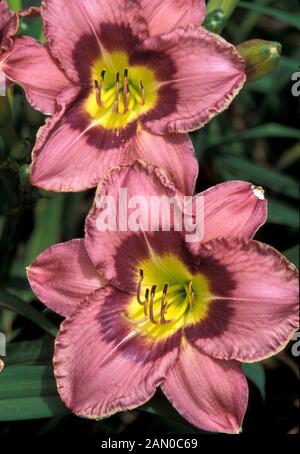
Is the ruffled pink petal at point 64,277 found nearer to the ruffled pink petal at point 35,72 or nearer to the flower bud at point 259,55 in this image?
Result: the ruffled pink petal at point 35,72

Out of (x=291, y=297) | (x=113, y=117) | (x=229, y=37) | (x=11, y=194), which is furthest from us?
(x=229, y=37)

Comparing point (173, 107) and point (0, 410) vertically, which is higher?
point (173, 107)

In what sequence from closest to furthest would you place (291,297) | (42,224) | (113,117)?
1. (291,297)
2. (113,117)
3. (42,224)

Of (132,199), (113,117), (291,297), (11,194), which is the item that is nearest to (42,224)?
(11,194)

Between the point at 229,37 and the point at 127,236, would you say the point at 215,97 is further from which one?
the point at 229,37

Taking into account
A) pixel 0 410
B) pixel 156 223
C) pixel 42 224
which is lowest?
pixel 42 224

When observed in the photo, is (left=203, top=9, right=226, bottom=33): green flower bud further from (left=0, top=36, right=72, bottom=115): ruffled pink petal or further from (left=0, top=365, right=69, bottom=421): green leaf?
(left=0, top=365, right=69, bottom=421): green leaf

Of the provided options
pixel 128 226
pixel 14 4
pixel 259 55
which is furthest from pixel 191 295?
pixel 14 4
